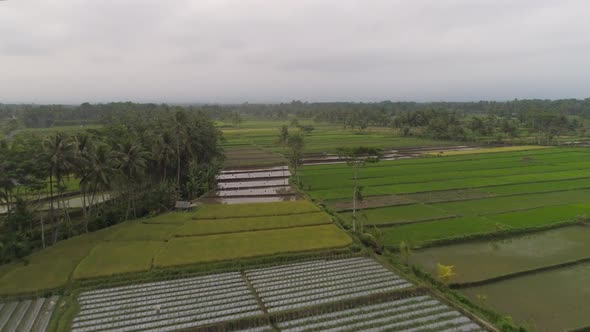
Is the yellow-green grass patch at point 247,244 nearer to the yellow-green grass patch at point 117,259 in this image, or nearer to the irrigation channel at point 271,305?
the yellow-green grass patch at point 117,259

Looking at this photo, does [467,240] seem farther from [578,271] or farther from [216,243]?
[216,243]

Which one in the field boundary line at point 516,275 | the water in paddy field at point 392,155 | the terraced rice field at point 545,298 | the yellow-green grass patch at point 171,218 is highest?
the water in paddy field at point 392,155

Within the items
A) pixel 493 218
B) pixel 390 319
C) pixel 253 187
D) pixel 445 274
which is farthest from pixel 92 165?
pixel 493 218

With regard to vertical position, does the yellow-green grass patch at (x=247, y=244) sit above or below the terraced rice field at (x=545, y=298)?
above

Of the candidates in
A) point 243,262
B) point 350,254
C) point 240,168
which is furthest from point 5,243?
point 240,168

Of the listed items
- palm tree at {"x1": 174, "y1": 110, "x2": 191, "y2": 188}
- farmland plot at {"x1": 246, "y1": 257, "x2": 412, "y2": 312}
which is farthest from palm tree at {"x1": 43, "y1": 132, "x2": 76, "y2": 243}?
farmland plot at {"x1": 246, "y1": 257, "x2": 412, "y2": 312}

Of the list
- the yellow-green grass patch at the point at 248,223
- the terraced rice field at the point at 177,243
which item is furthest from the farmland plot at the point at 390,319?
the yellow-green grass patch at the point at 248,223

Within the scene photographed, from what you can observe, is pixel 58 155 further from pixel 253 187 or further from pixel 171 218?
pixel 253 187
